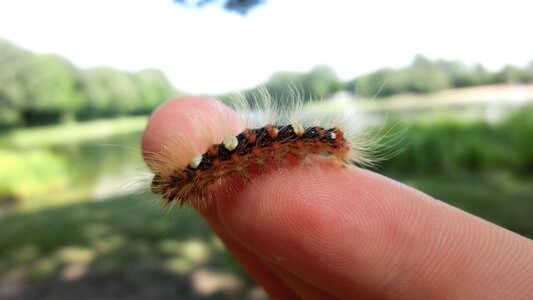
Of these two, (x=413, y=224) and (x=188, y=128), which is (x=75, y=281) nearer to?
(x=188, y=128)

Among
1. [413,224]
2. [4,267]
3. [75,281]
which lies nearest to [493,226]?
[413,224]

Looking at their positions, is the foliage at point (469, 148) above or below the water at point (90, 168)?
above

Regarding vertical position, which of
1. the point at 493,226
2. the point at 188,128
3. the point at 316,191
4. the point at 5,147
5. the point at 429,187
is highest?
the point at 188,128

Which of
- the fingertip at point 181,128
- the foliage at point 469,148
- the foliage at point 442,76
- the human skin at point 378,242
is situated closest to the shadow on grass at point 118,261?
the fingertip at point 181,128

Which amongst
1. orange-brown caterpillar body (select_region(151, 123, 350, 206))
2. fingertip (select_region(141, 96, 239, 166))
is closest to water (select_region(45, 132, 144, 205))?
fingertip (select_region(141, 96, 239, 166))

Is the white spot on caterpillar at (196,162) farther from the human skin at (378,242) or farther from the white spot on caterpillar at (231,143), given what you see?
the human skin at (378,242)

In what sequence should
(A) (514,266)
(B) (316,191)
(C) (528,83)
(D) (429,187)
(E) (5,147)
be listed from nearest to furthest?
(A) (514,266) → (B) (316,191) → (D) (429,187) → (C) (528,83) → (E) (5,147)
